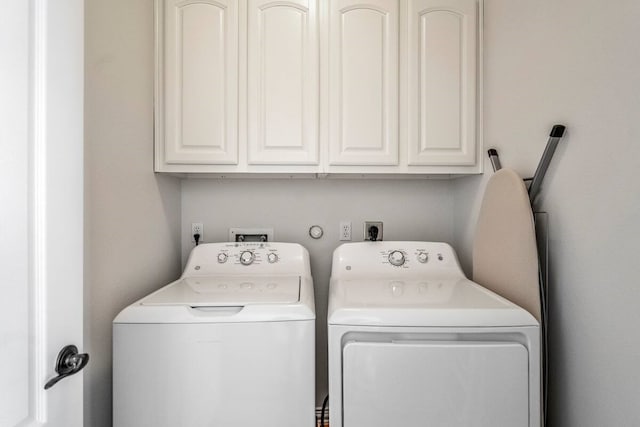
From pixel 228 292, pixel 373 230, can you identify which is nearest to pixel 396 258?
pixel 373 230

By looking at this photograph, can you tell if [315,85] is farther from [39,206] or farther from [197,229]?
[39,206]

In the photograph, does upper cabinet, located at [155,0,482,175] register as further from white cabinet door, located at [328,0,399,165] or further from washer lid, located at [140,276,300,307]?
washer lid, located at [140,276,300,307]

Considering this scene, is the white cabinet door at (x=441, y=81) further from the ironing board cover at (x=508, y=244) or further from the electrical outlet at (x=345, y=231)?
the electrical outlet at (x=345, y=231)

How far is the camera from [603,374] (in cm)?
97

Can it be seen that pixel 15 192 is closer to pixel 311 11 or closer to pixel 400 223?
A: pixel 311 11

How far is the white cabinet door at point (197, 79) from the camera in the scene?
1.54 metres

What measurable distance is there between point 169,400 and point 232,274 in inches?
24.7

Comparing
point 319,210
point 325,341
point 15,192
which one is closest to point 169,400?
point 15,192

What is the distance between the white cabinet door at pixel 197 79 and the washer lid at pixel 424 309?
93 cm

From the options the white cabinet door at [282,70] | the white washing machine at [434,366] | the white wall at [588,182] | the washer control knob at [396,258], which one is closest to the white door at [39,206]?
the white washing machine at [434,366]

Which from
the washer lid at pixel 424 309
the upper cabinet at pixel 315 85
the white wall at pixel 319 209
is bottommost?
the washer lid at pixel 424 309

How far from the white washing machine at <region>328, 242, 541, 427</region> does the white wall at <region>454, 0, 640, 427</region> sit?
17 cm

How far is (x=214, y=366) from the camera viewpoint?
1074mm

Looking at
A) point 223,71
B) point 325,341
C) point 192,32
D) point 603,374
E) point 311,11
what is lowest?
point 325,341
